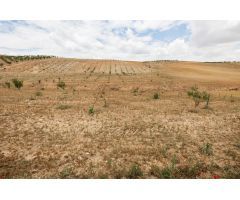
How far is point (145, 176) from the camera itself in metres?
5.44

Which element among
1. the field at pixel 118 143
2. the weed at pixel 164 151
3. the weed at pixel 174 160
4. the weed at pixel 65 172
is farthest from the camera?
the weed at pixel 164 151

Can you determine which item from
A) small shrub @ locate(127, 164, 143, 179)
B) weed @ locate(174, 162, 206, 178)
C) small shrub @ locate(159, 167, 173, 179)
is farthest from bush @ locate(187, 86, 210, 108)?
small shrub @ locate(127, 164, 143, 179)

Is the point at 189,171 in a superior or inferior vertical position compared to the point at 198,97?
inferior

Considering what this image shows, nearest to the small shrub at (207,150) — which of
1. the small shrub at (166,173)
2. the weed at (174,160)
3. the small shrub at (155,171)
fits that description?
the weed at (174,160)

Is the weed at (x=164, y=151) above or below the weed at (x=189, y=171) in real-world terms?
above

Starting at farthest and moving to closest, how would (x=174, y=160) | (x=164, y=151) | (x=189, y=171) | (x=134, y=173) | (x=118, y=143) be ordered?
(x=118, y=143) < (x=164, y=151) < (x=174, y=160) < (x=189, y=171) < (x=134, y=173)

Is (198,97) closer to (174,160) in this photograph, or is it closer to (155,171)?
(174,160)

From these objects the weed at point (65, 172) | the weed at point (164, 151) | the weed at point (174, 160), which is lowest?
the weed at point (65, 172)

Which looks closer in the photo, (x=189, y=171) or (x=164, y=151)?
(x=189, y=171)

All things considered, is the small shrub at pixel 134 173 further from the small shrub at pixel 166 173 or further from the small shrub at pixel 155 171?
the small shrub at pixel 166 173

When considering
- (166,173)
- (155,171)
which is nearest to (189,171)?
(166,173)

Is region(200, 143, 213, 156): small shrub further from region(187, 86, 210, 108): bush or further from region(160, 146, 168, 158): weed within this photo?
region(187, 86, 210, 108): bush

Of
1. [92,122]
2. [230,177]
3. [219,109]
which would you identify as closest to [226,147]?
[230,177]

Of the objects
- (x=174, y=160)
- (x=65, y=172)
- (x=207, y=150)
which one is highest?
(x=207, y=150)
